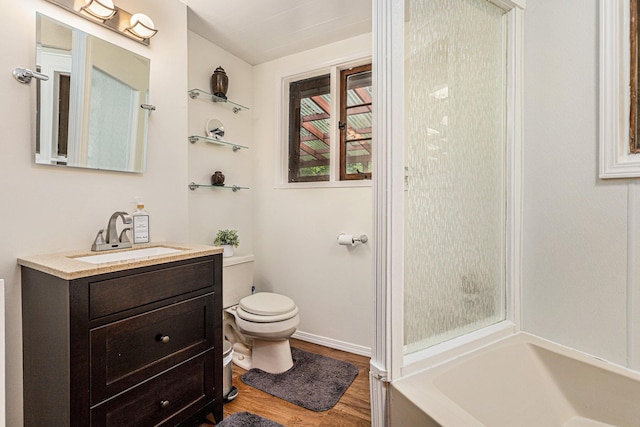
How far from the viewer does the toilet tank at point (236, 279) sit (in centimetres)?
228

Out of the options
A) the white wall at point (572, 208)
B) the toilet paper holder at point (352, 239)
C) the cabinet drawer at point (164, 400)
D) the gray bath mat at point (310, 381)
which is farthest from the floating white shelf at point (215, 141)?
the white wall at point (572, 208)

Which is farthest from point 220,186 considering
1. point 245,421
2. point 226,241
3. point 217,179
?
point 245,421

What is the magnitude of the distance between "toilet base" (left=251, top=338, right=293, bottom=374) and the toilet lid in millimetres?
243

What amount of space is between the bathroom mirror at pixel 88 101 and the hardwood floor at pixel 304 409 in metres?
1.44

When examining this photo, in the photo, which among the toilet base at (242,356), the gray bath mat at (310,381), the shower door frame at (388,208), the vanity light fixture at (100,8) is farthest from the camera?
the toilet base at (242,356)

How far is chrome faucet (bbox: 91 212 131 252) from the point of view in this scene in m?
1.51

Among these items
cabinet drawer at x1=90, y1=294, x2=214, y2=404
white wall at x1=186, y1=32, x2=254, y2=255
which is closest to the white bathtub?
cabinet drawer at x1=90, y1=294, x2=214, y2=404

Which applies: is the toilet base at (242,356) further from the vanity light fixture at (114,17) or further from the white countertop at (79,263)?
the vanity light fixture at (114,17)

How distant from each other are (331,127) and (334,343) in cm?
171

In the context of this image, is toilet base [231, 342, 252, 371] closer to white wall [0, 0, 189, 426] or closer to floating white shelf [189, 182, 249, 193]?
white wall [0, 0, 189, 426]

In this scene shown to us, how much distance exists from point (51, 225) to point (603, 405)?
7.94 feet

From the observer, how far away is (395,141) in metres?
1.10

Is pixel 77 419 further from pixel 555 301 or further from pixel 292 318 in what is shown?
pixel 555 301

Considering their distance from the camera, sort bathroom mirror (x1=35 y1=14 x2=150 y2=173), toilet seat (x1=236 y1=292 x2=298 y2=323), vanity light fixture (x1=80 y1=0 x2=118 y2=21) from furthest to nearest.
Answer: toilet seat (x1=236 y1=292 x2=298 y2=323)
vanity light fixture (x1=80 y1=0 x2=118 y2=21)
bathroom mirror (x1=35 y1=14 x2=150 y2=173)
